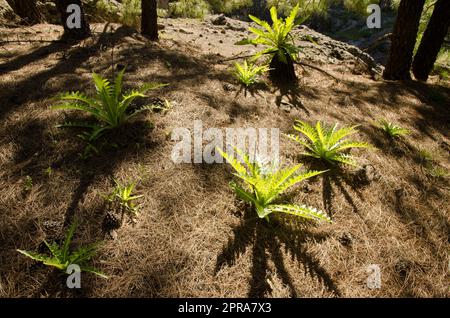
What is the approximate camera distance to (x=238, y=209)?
7.76 ft

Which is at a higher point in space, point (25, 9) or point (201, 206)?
point (25, 9)

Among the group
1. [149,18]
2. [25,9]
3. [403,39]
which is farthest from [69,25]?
[403,39]

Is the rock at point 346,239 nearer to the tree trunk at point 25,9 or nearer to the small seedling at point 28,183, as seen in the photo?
the small seedling at point 28,183

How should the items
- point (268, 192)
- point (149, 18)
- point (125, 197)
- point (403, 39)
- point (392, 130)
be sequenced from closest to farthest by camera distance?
point (125, 197), point (268, 192), point (392, 130), point (403, 39), point (149, 18)

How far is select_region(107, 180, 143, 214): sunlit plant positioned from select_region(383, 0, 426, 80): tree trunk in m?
5.35

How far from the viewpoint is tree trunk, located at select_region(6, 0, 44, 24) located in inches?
208

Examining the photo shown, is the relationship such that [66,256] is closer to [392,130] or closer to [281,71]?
[392,130]

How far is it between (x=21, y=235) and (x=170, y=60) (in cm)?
330

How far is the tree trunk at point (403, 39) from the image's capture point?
15.6 feet

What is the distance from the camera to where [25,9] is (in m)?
5.36

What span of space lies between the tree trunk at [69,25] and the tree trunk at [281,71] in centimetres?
321

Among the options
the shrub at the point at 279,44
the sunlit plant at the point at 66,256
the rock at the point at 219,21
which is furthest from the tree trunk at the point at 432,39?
the sunlit plant at the point at 66,256

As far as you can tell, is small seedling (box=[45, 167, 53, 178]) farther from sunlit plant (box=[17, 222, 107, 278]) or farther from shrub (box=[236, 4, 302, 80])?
shrub (box=[236, 4, 302, 80])

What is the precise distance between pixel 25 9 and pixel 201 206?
5.78 meters
